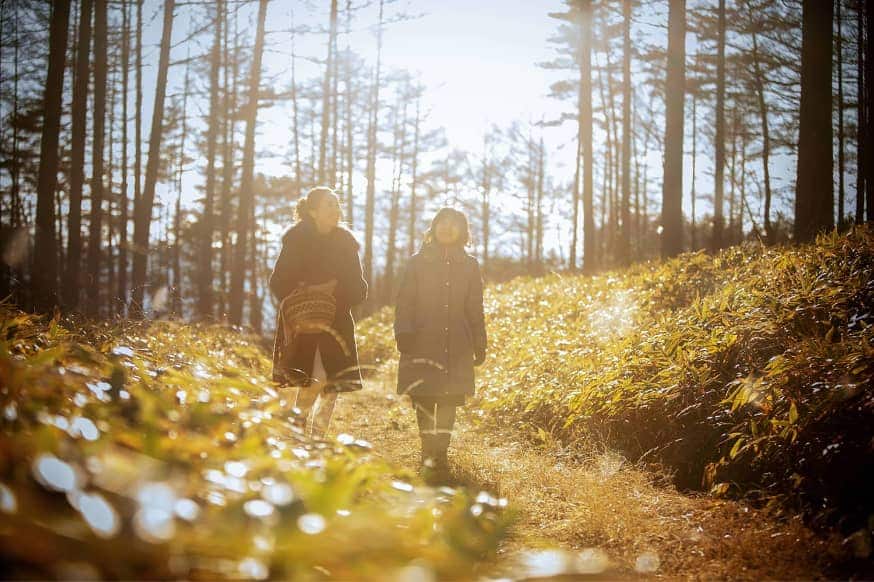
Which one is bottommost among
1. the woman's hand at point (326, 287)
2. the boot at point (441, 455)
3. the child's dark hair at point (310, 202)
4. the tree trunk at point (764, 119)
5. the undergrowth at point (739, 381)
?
the boot at point (441, 455)

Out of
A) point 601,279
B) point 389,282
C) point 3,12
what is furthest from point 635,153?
point 3,12

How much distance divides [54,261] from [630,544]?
12.1 m

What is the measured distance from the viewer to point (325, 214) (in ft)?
15.7

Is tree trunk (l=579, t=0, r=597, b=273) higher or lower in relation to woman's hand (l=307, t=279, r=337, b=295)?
higher

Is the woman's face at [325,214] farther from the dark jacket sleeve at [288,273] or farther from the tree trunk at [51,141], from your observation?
the tree trunk at [51,141]

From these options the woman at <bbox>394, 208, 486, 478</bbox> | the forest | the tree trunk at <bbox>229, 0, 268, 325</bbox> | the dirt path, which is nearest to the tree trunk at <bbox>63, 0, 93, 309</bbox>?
the forest

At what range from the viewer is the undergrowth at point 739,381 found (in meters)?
3.34

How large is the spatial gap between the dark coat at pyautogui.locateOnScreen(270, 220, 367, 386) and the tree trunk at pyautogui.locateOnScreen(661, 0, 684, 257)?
8.76 meters

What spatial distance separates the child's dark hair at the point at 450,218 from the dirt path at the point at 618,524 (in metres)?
2.11

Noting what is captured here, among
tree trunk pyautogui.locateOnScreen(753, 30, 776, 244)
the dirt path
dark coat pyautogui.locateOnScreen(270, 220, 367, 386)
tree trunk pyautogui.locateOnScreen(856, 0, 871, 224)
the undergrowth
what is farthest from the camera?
tree trunk pyautogui.locateOnScreen(753, 30, 776, 244)

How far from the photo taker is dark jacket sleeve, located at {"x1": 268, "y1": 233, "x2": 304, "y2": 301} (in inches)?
183

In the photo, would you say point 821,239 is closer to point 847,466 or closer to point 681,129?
point 847,466

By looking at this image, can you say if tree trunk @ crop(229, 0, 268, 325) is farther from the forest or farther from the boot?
the boot

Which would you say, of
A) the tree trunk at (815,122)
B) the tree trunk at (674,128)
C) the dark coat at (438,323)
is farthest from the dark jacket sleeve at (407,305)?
the tree trunk at (674,128)
